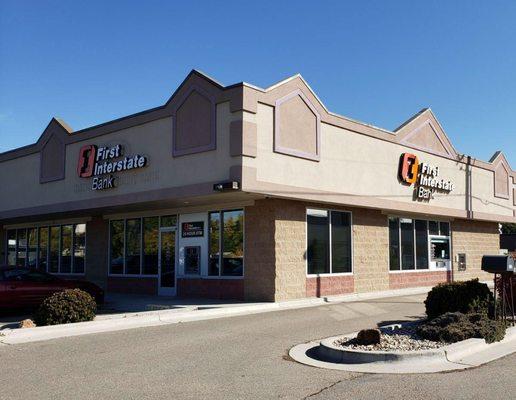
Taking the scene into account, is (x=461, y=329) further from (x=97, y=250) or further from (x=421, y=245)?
(x=97, y=250)

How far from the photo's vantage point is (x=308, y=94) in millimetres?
18562

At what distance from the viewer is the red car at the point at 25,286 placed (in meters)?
16.2

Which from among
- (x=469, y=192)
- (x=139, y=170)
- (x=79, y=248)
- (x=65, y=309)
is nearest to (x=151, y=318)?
(x=65, y=309)

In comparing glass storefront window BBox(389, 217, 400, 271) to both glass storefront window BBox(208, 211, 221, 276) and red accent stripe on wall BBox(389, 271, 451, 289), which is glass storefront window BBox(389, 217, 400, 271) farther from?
glass storefront window BBox(208, 211, 221, 276)

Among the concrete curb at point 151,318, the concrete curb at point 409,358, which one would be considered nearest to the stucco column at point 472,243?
the concrete curb at point 151,318

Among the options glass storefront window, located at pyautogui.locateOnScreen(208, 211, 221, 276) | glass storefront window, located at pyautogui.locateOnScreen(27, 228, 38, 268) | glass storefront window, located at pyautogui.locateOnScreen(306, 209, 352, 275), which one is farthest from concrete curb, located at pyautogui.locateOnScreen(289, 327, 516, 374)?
glass storefront window, located at pyautogui.locateOnScreen(27, 228, 38, 268)

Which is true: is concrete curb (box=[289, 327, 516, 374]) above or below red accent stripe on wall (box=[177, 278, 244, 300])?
below

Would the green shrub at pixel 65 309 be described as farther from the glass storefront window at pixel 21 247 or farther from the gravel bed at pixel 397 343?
the glass storefront window at pixel 21 247

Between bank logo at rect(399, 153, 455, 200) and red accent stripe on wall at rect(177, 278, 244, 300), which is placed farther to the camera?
bank logo at rect(399, 153, 455, 200)

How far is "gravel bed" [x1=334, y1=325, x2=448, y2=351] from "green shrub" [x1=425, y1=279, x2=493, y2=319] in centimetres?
173

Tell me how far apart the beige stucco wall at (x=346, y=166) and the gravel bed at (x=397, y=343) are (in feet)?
23.6

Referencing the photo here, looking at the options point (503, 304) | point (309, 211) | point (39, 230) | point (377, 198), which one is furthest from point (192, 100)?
point (39, 230)

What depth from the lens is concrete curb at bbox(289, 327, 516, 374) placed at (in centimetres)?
840

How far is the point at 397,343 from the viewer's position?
974 cm
